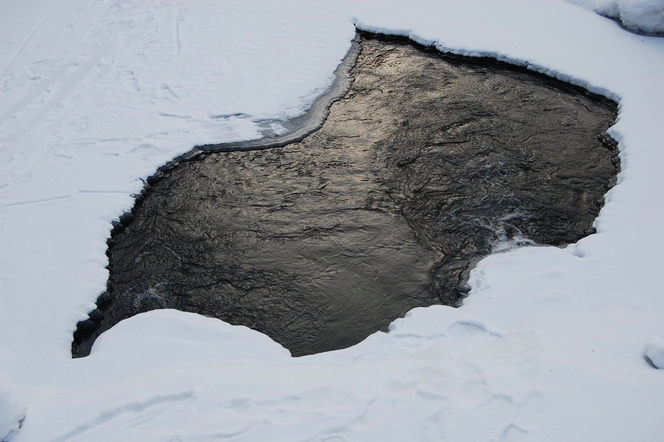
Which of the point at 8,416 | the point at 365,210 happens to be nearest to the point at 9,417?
the point at 8,416

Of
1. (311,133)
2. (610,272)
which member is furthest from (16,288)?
(610,272)

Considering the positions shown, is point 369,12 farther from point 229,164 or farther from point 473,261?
point 473,261

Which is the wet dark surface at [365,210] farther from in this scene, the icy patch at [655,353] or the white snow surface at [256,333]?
the icy patch at [655,353]

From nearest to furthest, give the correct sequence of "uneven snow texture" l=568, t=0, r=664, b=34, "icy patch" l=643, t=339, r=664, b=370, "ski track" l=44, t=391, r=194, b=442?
"icy patch" l=643, t=339, r=664, b=370 → "ski track" l=44, t=391, r=194, b=442 → "uneven snow texture" l=568, t=0, r=664, b=34

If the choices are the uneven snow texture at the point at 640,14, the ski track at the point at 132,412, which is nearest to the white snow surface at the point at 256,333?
the ski track at the point at 132,412

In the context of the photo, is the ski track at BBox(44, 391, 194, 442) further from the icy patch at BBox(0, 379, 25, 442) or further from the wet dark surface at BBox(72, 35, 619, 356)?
the wet dark surface at BBox(72, 35, 619, 356)

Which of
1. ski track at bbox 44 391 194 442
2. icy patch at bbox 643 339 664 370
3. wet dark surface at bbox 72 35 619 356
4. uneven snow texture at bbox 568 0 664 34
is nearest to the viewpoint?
icy patch at bbox 643 339 664 370

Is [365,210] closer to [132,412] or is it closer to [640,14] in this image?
[132,412]

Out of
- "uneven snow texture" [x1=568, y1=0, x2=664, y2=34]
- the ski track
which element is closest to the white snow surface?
the ski track
